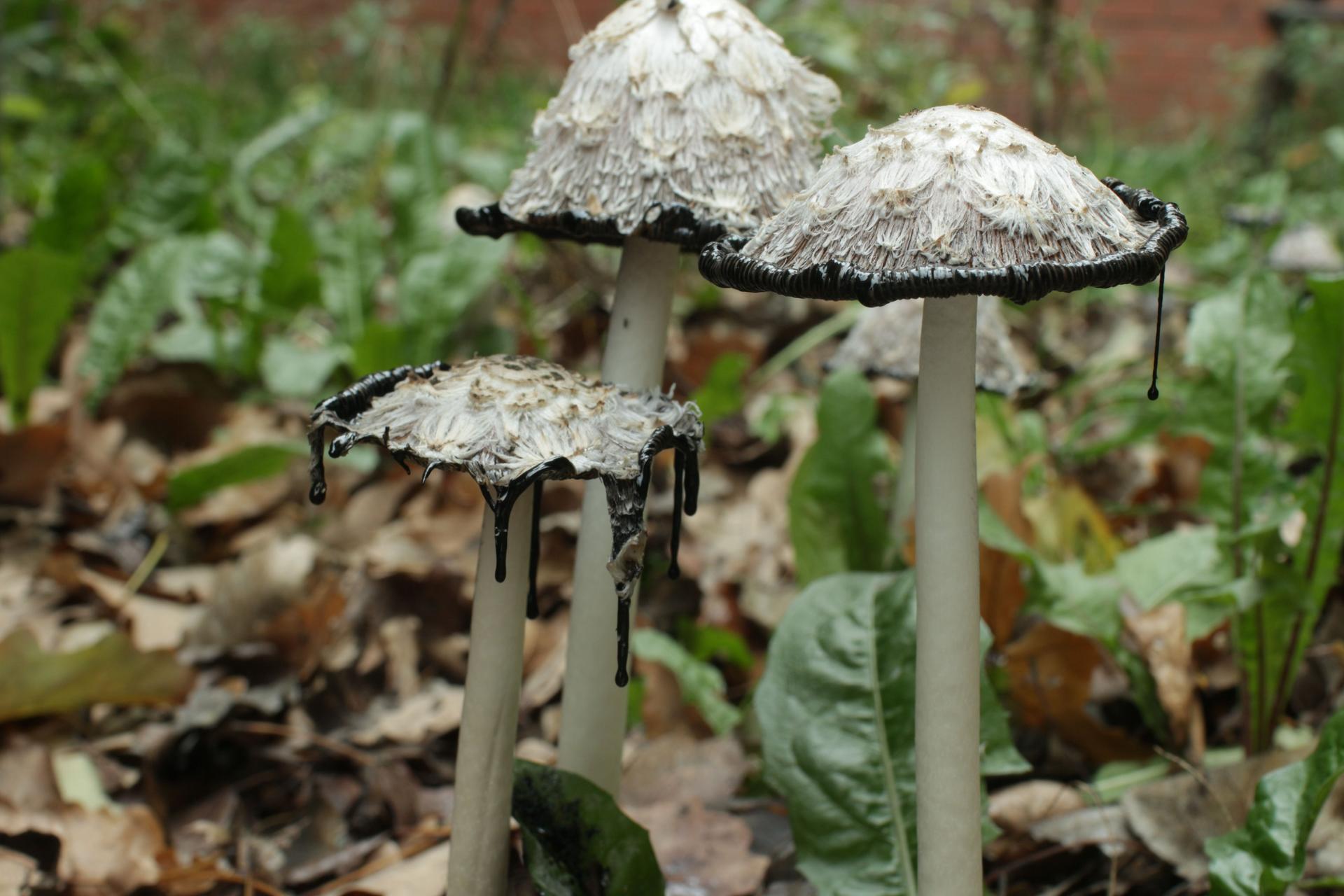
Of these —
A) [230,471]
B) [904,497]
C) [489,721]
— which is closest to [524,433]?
[489,721]

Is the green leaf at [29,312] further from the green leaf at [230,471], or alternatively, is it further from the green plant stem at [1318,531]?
the green plant stem at [1318,531]

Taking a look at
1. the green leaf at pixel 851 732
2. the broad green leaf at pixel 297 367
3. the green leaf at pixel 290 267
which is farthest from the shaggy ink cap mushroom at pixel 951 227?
the green leaf at pixel 290 267

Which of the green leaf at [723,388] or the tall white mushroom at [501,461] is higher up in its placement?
the green leaf at [723,388]

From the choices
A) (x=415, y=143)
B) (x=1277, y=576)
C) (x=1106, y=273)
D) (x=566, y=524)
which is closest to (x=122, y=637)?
(x=566, y=524)

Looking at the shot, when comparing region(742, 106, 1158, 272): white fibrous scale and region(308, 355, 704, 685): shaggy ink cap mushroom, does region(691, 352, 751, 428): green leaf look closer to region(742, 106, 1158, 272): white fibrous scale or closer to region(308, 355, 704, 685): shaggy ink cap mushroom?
region(308, 355, 704, 685): shaggy ink cap mushroom

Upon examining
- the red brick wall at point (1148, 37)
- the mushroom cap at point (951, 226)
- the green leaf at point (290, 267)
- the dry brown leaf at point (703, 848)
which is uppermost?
the red brick wall at point (1148, 37)

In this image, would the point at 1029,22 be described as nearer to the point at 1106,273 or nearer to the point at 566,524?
the point at 566,524

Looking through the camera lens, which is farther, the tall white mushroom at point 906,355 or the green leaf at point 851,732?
the tall white mushroom at point 906,355
